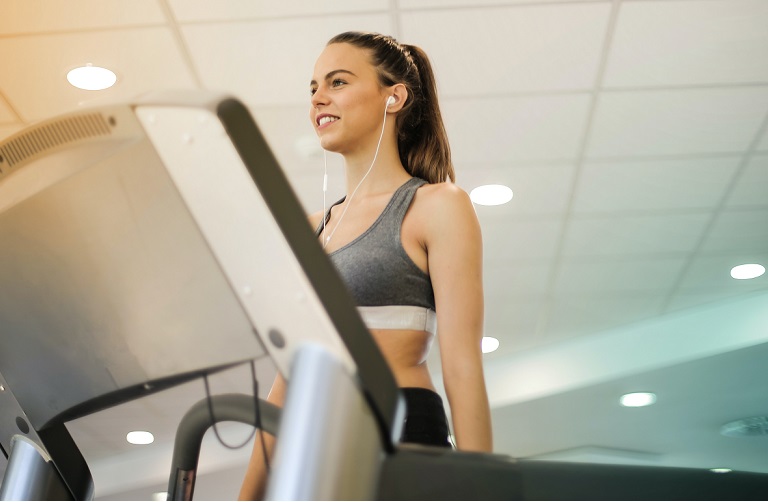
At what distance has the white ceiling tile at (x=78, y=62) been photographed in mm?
2691

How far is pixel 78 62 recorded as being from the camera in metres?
2.79

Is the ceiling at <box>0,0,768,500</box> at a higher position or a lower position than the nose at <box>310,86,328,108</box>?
higher

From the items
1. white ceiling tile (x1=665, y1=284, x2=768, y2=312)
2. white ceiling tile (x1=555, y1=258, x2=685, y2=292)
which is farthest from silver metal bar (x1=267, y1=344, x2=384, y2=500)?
white ceiling tile (x1=665, y1=284, x2=768, y2=312)

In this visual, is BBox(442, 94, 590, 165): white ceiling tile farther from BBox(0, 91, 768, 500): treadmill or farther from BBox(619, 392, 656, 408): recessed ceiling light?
BBox(619, 392, 656, 408): recessed ceiling light

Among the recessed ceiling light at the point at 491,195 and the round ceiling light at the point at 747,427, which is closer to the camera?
the recessed ceiling light at the point at 491,195

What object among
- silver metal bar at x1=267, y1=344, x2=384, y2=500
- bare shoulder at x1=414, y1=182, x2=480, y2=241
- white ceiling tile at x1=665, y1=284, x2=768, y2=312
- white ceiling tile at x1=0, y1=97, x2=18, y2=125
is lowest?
silver metal bar at x1=267, y1=344, x2=384, y2=500

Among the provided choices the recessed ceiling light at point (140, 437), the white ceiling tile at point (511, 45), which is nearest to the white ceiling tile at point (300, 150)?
the white ceiling tile at point (511, 45)

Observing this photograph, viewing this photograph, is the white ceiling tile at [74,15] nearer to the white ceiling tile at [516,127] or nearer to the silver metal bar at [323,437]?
the white ceiling tile at [516,127]

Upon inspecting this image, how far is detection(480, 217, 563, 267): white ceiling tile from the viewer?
4020 millimetres

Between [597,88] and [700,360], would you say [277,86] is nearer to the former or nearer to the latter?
[597,88]

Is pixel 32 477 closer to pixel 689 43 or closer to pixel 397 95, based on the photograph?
pixel 397 95

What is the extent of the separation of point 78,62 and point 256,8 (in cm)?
67

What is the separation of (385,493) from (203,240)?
195 mm

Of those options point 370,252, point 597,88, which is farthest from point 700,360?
point 370,252
